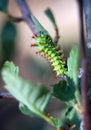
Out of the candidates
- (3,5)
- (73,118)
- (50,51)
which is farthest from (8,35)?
(73,118)

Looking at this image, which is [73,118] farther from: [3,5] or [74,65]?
[3,5]

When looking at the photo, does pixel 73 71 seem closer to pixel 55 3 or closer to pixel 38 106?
pixel 38 106

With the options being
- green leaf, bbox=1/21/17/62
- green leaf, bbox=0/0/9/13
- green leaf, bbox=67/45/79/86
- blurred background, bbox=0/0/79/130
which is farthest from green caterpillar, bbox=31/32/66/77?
blurred background, bbox=0/0/79/130

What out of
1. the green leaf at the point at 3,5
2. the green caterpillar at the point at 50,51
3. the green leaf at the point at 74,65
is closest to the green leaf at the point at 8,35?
the green leaf at the point at 3,5

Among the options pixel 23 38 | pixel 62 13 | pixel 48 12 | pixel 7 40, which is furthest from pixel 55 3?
pixel 48 12

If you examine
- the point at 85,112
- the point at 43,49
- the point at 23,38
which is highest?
the point at 23,38

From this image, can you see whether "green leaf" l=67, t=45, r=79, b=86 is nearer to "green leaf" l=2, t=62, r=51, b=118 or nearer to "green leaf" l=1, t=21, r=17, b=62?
"green leaf" l=2, t=62, r=51, b=118
